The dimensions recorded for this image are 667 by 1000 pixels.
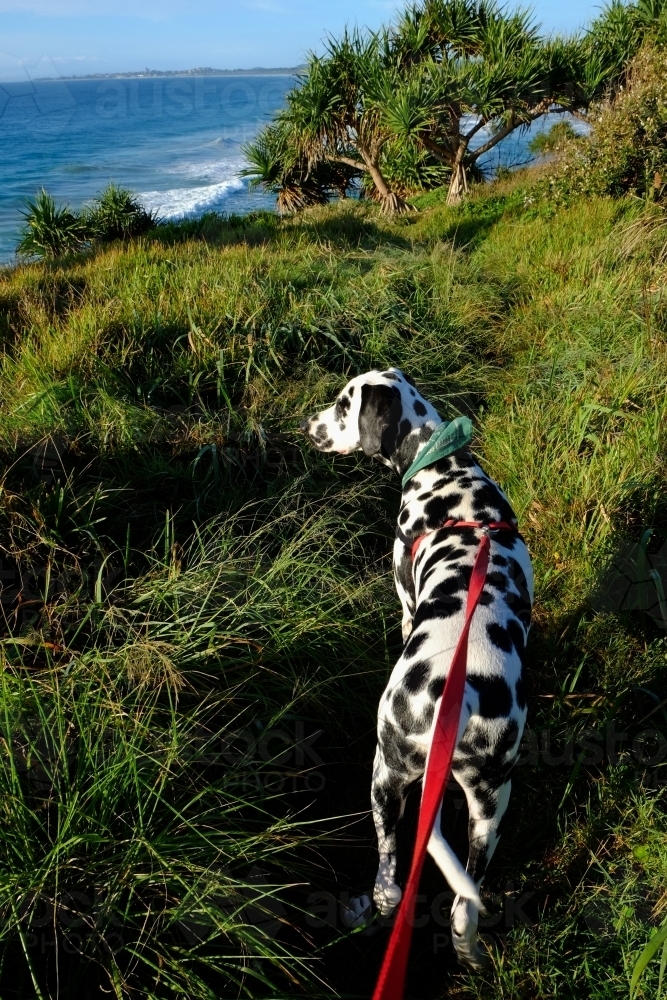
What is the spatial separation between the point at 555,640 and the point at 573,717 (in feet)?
1.31

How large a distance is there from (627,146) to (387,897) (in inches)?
325

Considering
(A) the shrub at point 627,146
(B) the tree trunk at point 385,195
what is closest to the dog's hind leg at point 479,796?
(A) the shrub at point 627,146

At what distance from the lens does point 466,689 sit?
1854mm

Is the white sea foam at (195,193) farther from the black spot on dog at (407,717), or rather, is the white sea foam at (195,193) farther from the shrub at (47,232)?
the black spot on dog at (407,717)

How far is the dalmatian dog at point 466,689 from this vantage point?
1.85 meters

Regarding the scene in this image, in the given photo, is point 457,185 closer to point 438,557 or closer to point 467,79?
point 467,79

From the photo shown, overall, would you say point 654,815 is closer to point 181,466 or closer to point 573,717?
point 573,717

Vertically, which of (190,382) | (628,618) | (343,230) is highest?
(343,230)

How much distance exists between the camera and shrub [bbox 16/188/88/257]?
12391 mm

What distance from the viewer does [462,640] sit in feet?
5.72

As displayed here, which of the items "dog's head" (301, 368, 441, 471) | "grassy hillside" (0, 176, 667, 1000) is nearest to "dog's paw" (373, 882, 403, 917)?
"grassy hillside" (0, 176, 667, 1000)

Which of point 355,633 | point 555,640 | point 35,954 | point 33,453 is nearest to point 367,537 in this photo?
point 355,633

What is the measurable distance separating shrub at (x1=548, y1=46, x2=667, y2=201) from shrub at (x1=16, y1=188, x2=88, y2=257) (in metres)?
8.88

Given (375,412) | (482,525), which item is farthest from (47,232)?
(482,525)
